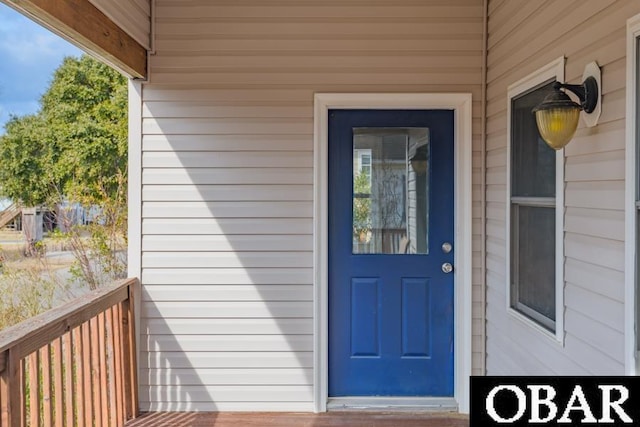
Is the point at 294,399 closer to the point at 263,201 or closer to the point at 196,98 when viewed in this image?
the point at 263,201

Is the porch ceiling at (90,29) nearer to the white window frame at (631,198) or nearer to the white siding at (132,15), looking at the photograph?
the white siding at (132,15)

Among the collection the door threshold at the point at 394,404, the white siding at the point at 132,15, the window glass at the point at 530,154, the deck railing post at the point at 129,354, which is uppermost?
the white siding at the point at 132,15

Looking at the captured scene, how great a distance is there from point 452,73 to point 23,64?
191 inches

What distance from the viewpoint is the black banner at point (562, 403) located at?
1.52m

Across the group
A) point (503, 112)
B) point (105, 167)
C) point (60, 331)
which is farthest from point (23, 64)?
point (503, 112)

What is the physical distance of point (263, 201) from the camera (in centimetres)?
297

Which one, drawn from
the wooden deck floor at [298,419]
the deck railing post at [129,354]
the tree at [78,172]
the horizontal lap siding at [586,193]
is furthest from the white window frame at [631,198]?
the tree at [78,172]

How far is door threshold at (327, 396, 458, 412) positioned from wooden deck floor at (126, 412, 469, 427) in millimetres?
38

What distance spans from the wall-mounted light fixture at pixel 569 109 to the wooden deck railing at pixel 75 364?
2177 millimetres

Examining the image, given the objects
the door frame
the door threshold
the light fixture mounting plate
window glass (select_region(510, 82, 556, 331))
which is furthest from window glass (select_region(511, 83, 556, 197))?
the door threshold

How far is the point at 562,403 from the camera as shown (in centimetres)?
162

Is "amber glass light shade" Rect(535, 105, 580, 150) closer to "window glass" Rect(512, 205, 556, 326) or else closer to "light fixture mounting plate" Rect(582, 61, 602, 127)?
"light fixture mounting plate" Rect(582, 61, 602, 127)

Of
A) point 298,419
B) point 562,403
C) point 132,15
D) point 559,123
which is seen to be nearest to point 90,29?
point 132,15

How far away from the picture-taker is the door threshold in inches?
116
